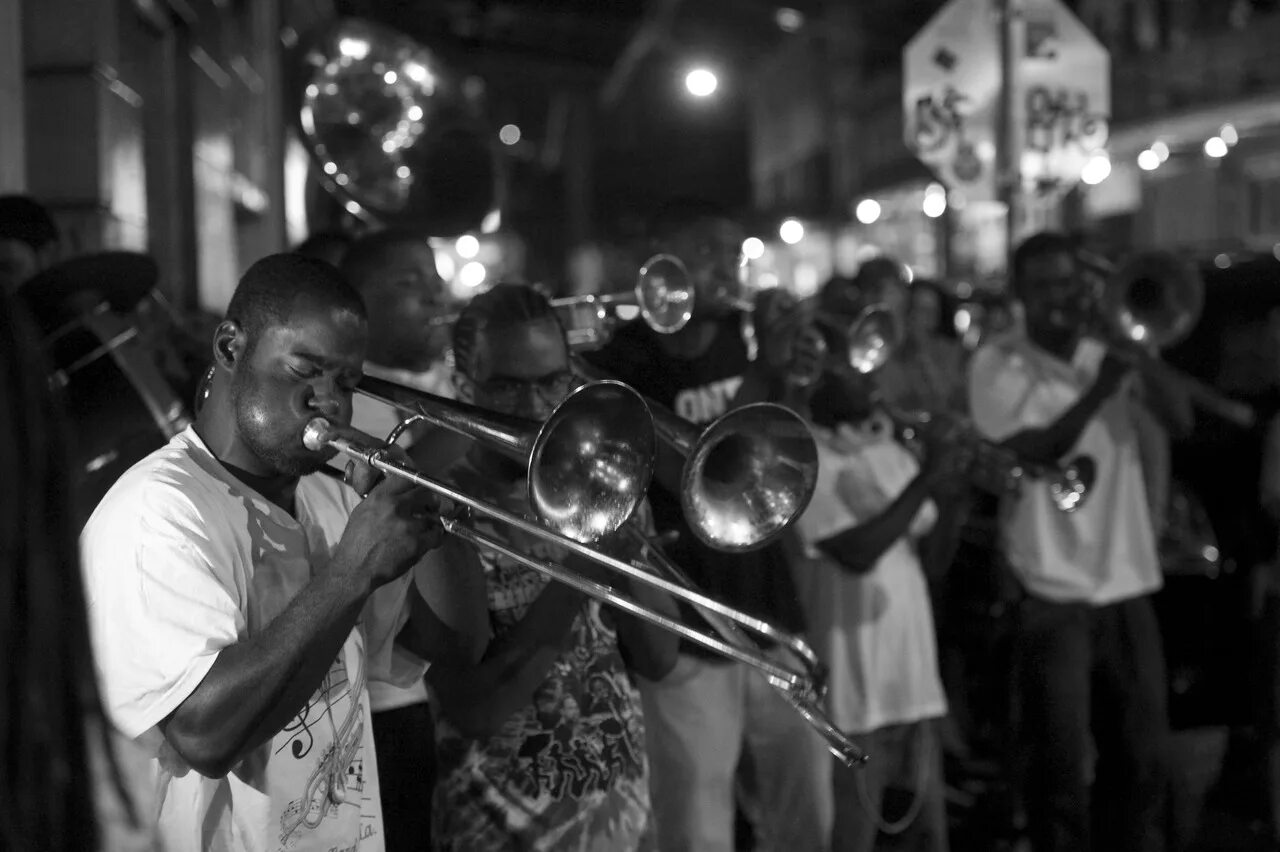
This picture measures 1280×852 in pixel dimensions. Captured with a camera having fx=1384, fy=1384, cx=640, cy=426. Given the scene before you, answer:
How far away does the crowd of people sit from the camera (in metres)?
2.14

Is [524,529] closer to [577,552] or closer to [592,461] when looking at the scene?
[577,552]

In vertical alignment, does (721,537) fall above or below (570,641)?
above

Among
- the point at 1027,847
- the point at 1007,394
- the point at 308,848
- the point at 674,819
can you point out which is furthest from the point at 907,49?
the point at 308,848

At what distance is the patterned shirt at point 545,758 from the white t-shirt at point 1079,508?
7.93 feet

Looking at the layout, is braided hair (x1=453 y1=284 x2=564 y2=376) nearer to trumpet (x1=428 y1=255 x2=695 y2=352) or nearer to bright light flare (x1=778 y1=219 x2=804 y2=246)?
trumpet (x1=428 y1=255 x2=695 y2=352)

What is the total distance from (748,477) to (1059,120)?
Answer: 4.49 metres

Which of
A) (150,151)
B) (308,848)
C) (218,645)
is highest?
(150,151)

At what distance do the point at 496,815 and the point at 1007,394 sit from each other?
311cm

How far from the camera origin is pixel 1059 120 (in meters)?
7.02

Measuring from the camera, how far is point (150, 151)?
7.40 meters

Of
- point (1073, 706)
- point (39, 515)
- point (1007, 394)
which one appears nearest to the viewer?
point (39, 515)

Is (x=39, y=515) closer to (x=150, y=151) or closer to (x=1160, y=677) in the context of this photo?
(x=1160, y=677)

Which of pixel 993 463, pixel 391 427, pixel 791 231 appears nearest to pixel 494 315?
pixel 391 427

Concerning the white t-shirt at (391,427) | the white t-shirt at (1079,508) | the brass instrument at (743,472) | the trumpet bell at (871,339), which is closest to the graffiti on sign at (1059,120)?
the white t-shirt at (1079,508)
